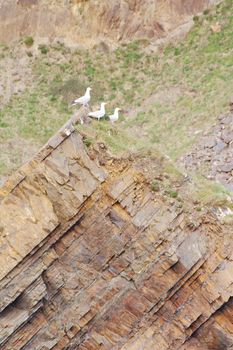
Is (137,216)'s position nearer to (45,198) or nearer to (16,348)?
(45,198)

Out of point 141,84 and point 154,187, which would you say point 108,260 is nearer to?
point 154,187

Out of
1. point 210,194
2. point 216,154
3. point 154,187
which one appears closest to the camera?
point 154,187

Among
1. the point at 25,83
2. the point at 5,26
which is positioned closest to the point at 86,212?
the point at 25,83

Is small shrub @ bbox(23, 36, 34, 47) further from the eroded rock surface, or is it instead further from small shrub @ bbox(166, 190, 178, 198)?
small shrub @ bbox(166, 190, 178, 198)

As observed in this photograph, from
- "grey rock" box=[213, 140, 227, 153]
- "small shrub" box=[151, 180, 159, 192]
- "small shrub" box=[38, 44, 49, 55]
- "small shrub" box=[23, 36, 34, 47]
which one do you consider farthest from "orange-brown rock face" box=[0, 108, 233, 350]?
"small shrub" box=[23, 36, 34, 47]

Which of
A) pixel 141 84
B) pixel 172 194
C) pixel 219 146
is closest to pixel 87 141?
pixel 172 194

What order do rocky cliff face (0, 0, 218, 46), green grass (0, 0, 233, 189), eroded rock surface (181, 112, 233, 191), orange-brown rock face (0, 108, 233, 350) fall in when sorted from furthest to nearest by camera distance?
rocky cliff face (0, 0, 218, 46) < green grass (0, 0, 233, 189) < eroded rock surface (181, 112, 233, 191) < orange-brown rock face (0, 108, 233, 350)
